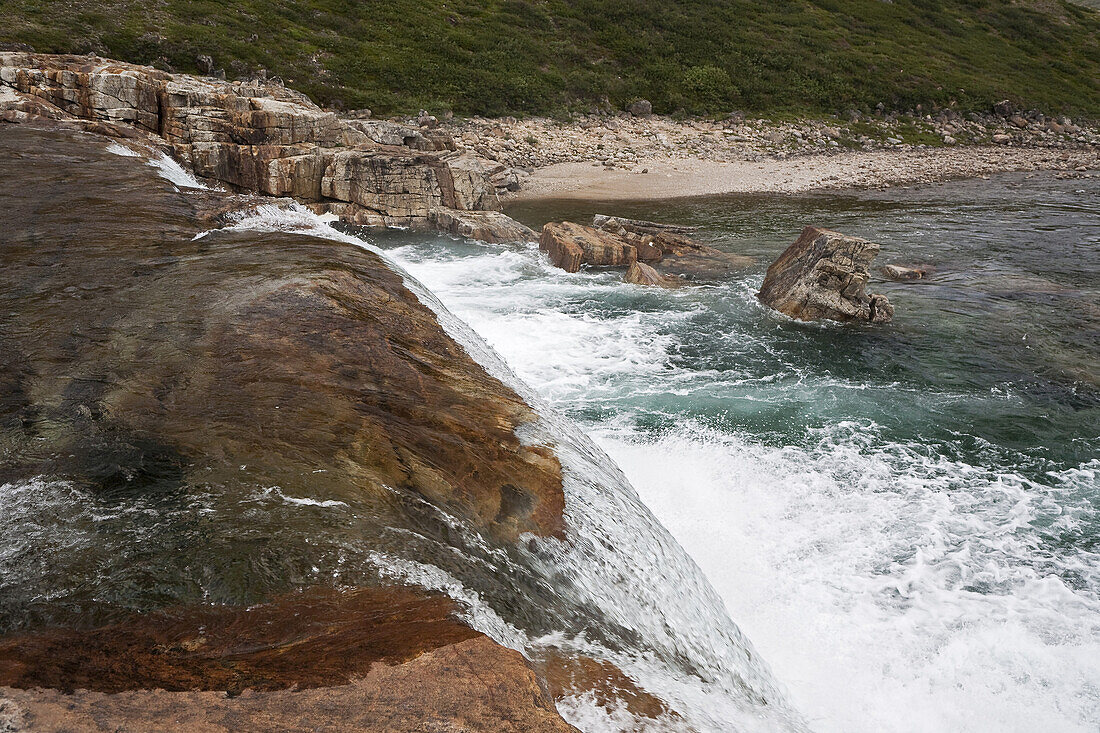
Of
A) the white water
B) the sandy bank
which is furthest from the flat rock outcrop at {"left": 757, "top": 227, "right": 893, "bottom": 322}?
the sandy bank

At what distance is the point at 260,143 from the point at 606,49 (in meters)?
32.2

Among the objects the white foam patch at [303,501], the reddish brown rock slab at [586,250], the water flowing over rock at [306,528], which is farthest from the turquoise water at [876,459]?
the white foam patch at [303,501]

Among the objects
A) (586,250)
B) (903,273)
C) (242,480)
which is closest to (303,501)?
(242,480)

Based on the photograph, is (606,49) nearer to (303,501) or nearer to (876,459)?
(876,459)

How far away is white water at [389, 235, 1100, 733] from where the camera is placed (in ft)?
17.3

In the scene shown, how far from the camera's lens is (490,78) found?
1499 inches

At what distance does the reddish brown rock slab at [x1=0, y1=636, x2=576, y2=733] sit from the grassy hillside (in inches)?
1277

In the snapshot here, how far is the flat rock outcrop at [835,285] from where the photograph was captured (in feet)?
42.2

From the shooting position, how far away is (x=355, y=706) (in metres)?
2.79

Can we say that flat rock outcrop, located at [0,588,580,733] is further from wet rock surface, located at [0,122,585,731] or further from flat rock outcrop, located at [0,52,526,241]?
flat rock outcrop, located at [0,52,526,241]

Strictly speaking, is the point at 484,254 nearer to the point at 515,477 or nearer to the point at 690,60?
the point at 515,477

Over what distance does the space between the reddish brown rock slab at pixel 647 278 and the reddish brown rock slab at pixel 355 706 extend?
42.5 feet

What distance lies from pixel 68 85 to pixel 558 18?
36.7 meters

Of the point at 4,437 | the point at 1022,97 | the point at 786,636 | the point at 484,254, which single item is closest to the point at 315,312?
the point at 4,437
